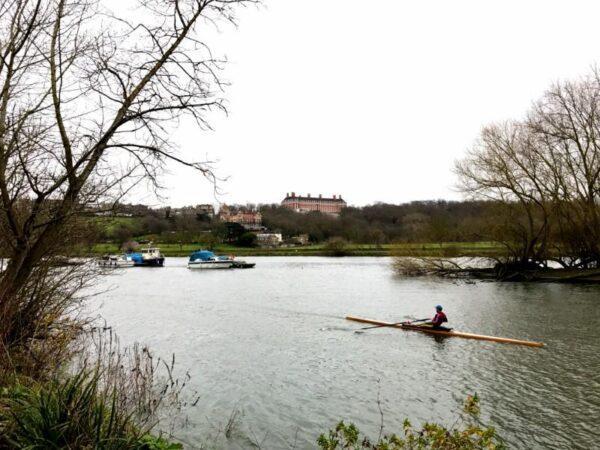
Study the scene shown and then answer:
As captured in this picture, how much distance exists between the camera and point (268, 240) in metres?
124

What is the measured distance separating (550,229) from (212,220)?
351ft

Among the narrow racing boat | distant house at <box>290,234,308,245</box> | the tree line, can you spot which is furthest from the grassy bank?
the narrow racing boat

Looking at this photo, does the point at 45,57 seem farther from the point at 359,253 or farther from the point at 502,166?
the point at 359,253

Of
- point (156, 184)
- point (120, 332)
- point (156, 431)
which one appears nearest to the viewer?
point (156, 184)

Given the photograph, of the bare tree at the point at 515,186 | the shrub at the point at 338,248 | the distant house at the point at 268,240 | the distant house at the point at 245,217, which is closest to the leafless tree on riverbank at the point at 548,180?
the bare tree at the point at 515,186

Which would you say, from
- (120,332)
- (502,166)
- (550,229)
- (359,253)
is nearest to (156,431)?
(120,332)

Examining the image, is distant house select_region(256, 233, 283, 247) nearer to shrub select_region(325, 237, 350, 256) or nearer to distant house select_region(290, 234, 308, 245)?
distant house select_region(290, 234, 308, 245)

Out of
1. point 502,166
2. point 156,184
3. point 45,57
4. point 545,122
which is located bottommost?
point 156,184

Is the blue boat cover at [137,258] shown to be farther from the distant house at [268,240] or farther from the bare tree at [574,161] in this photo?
the bare tree at [574,161]

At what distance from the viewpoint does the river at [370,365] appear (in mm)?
10086

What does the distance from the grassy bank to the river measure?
14984 millimetres

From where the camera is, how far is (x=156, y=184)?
7.38 metres

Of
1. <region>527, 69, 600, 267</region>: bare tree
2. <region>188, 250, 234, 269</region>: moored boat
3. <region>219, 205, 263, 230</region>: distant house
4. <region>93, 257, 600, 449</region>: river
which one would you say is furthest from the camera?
<region>219, 205, 263, 230</region>: distant house

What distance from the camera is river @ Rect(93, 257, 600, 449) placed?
1009 cm
